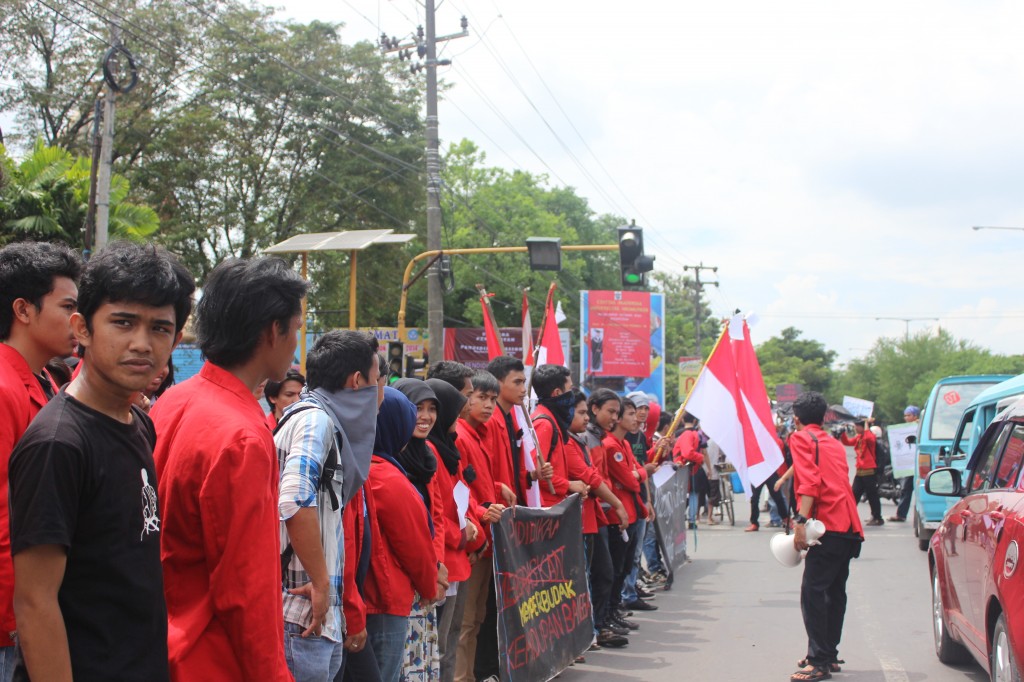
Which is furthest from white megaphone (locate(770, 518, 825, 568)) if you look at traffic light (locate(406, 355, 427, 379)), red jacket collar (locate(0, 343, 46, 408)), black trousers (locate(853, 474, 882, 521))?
traffic light (locate(406, 355, 427, 379))

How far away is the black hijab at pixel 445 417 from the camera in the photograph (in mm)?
5641

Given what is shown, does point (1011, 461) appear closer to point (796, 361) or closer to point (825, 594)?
point (825, 594)

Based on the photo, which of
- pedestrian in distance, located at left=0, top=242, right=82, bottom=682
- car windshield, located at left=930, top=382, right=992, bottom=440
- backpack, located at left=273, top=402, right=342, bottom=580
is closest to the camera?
pedestrian in distance, located at left=0, top=242, right=82, bottom=682

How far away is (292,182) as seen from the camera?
3253cm

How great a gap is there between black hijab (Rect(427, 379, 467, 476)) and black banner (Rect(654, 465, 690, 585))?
6.06 m

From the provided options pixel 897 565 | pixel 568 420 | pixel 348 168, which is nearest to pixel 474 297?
pixel 348 168

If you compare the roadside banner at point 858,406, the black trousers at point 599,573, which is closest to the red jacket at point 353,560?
the black trousers at point 599,573

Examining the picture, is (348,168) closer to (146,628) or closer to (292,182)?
(292,182)

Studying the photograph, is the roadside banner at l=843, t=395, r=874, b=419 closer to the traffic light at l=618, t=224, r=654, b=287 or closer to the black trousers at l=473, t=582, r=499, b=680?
the traffic light at l=618, t=224, r=654, b=287

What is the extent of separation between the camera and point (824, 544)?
7.30 m

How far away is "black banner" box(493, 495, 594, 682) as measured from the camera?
6.39m

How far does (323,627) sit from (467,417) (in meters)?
3.26

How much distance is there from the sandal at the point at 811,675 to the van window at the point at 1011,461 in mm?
1839

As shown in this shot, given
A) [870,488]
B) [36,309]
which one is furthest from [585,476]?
[870,488]
